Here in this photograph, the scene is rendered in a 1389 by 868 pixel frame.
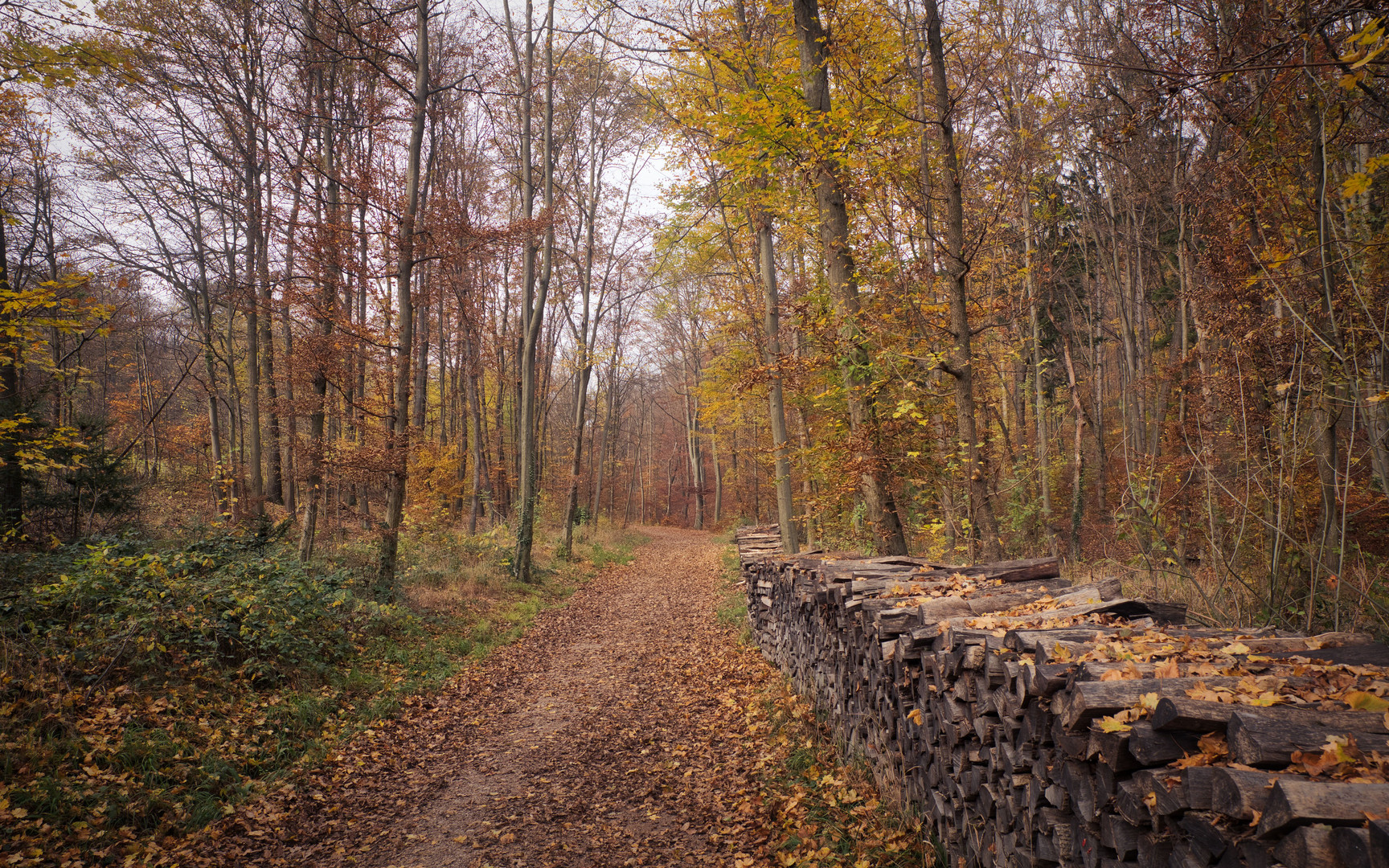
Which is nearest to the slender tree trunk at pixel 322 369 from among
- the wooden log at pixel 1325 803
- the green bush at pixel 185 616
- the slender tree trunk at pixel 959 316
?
the green bush at pixel 185 616

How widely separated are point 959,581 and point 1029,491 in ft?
49.7

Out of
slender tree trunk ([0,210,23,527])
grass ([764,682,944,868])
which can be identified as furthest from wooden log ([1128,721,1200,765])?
slender tree trunk ([0,210,23,527])

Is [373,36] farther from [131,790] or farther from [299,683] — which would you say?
[131,790]

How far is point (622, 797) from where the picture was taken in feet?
17.0

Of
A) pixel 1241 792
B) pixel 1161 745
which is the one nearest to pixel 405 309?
pixel 1161 745

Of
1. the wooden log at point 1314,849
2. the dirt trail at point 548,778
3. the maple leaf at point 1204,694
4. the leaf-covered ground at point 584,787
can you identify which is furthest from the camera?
the dirt trail at point 548,778

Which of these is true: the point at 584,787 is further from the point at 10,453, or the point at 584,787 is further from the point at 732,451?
the point at 10,453

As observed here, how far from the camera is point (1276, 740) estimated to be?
5.83ft

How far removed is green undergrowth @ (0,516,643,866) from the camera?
4363 millimetres

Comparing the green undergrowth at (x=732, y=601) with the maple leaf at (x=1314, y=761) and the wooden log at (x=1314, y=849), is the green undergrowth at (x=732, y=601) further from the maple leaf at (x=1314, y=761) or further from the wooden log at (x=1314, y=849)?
the wooden log at (x=1314, y=849)

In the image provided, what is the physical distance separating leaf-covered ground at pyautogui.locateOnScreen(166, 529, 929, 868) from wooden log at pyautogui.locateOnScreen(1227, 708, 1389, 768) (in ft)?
8.74

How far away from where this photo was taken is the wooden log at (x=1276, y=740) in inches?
69.3

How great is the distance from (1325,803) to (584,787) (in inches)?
198

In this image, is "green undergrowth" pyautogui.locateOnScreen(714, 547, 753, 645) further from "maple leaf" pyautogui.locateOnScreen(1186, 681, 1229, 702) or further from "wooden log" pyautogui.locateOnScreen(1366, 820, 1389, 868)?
"wooden log" pyautogui.locateOnScreen(1366, 820, 1389, 868)
